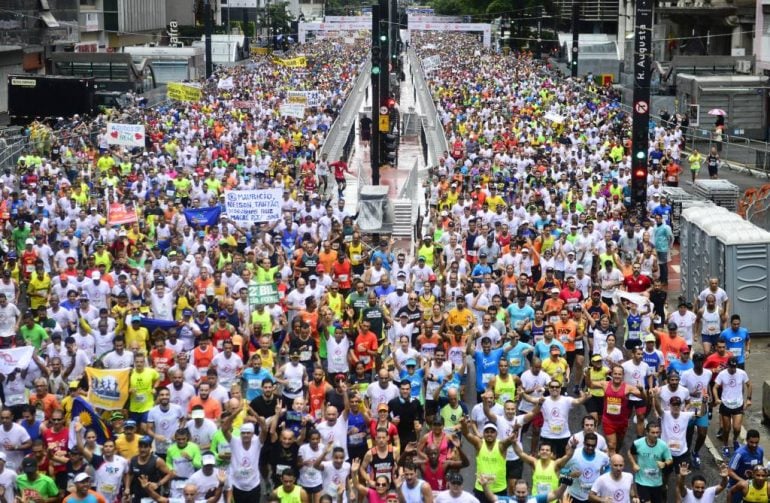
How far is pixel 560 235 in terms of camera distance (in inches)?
790

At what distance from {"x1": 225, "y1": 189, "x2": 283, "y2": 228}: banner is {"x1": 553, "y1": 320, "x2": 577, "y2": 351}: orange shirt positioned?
6.78 meters

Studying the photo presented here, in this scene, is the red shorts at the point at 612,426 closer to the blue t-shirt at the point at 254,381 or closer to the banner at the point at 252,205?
the blue t-shirt at the point at 254,381

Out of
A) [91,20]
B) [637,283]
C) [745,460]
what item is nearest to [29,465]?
[745,460]

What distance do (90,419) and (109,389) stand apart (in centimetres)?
101

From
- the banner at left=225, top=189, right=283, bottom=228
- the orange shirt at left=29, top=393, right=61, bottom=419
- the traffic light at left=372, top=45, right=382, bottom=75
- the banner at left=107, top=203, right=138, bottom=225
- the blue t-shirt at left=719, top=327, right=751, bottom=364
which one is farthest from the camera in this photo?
the traffic light at left=372, top=45, right=382, bottom=75

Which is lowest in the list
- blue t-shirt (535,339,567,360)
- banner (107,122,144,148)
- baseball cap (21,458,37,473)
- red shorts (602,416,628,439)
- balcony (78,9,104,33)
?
red shorts (602,416,628,439)

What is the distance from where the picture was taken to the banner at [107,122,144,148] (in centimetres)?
3067

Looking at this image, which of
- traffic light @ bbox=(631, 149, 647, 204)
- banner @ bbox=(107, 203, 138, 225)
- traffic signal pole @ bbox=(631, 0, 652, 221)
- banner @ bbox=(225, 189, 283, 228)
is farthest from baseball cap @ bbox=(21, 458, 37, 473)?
traffic light @ bbox=(631, 149, 647, 204)

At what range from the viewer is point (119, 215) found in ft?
70.0

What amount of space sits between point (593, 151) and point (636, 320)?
1739cm

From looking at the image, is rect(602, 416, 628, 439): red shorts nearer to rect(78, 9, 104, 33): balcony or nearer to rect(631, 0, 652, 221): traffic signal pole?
rect(631, 0, 652, 221): traffic signal pole

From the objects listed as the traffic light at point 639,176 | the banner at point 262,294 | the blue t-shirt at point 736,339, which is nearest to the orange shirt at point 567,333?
the blue t-shirt at point 736,339

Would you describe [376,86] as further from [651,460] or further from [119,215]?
[651,460]

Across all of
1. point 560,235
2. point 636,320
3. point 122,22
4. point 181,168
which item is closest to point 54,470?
point 636,320
